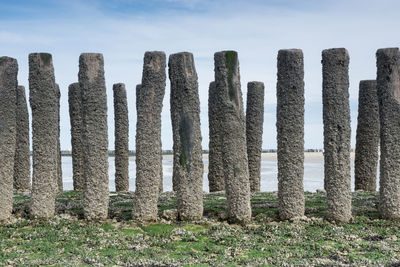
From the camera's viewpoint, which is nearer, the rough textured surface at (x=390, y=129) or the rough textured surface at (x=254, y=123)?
the rough textured surface at (x=390, y=129)

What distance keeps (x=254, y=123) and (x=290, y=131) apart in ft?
29.8

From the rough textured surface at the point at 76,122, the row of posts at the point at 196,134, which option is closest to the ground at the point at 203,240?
the row of posts at the point at 196,134

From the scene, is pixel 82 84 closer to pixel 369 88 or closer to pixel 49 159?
pixel 49 159

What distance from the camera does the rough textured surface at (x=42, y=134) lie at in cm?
1769

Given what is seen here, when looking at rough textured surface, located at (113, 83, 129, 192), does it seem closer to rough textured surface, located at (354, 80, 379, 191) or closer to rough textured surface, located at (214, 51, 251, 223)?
rough textured surface, located at (214, 51, 251, 223)

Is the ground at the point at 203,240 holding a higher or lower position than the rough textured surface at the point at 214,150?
lower

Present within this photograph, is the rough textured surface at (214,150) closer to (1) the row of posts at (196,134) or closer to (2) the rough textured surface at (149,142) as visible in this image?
(1) the row of posts at (196,134)

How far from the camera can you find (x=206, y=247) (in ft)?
48.4

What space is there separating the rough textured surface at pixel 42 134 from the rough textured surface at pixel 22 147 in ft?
31.2

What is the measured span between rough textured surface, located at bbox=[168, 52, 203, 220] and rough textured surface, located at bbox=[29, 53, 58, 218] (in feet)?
13.7

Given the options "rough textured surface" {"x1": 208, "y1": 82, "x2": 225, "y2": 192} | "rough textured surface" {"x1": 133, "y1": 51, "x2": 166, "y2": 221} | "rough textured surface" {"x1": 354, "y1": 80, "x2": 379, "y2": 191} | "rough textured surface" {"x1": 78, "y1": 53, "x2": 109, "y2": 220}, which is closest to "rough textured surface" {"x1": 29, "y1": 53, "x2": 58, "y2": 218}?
"rough textured surface" {"x1": 78, "y1": 53, "x2": 109, "y2": 220}

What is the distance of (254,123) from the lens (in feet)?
86.5

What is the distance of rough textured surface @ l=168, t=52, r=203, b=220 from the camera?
1731 cm

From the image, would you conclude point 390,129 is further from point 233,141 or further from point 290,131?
point 233,141
